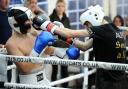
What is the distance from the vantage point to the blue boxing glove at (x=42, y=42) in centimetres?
383

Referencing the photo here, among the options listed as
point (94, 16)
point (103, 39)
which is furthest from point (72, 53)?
point (94, 16)

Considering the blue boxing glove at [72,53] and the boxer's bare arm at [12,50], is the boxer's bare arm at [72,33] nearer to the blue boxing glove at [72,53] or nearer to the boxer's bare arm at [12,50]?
the blue boxing glove at [72,53]

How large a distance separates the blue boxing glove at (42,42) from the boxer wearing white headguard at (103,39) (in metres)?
0.31

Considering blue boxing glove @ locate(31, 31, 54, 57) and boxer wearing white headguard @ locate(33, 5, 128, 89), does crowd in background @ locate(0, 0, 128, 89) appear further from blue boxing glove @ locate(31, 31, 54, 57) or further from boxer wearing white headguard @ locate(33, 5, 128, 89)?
blue boxing glove @ locate(31, 31, 54, 57)

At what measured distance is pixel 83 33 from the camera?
4.21 metres

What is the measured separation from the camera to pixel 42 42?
3.85 m

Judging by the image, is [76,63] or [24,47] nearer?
[76,63]

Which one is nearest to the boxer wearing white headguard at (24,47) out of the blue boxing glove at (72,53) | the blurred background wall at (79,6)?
the blue boxing glove at (72,53)

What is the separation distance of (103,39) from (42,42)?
2.04 feet

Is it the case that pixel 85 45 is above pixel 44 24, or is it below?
below

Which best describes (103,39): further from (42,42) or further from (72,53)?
(42,42)

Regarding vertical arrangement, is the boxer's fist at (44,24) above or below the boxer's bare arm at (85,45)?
above

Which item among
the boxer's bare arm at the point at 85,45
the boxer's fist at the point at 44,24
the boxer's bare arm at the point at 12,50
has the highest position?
the boxer's fist at the point at 44,24

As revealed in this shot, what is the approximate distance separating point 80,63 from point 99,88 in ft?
3.27
